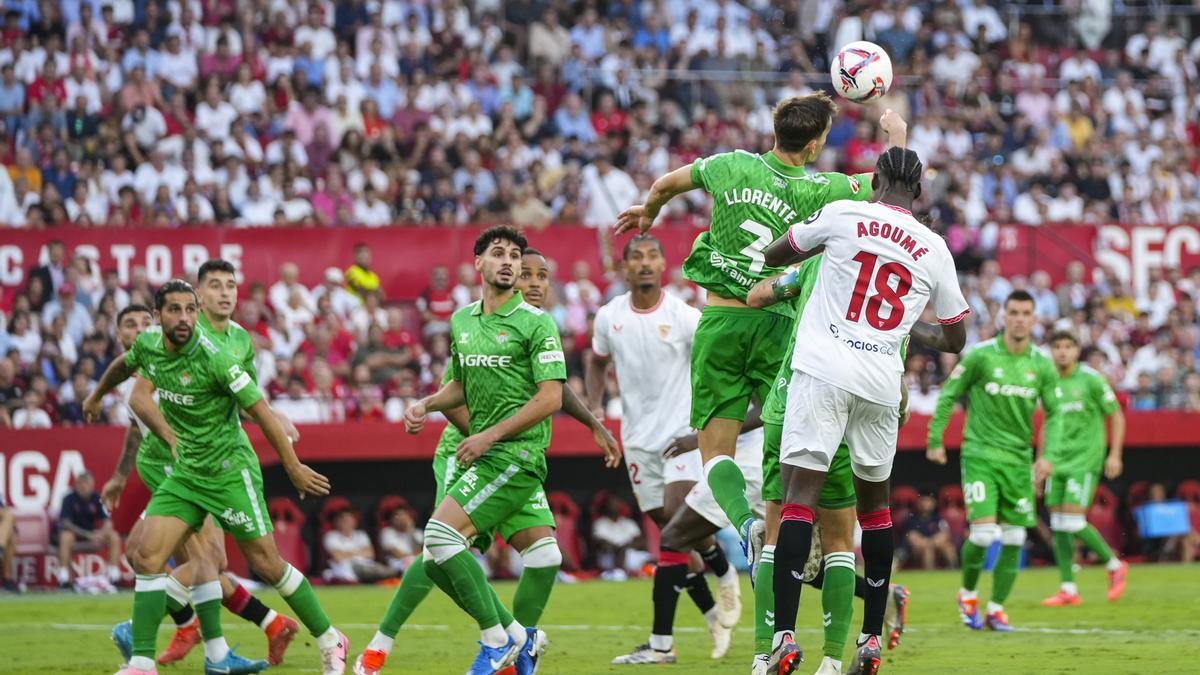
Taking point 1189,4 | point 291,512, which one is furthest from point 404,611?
point 1189,4

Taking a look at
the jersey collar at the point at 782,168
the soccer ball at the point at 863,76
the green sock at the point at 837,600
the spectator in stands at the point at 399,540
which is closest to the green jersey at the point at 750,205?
the jersey collar at the point at 782,168

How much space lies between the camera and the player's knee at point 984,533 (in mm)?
14344

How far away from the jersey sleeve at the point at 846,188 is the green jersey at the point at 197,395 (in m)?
3.53

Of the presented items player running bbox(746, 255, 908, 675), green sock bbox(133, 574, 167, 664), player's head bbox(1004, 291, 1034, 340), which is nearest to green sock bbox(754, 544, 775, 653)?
player running bbox(746, 255, 908, 675)

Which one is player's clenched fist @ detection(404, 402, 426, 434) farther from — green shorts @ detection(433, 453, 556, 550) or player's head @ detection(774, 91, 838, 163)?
player's head @ detection(774, 91, 838, 163)

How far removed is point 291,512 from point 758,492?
29.8ft

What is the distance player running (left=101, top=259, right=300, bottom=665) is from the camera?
1080 centimetres

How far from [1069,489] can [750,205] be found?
893 cm

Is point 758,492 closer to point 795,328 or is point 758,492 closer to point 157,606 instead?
point 795,328

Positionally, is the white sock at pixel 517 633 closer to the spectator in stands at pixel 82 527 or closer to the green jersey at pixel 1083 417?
the green jersey at pixel 1083 417

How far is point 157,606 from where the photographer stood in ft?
32.8

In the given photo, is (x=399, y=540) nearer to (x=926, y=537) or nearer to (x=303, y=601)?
(x=926, y=537)

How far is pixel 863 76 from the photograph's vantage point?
392 inches

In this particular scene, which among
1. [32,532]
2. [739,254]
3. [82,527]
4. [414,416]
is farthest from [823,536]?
[32,532]
